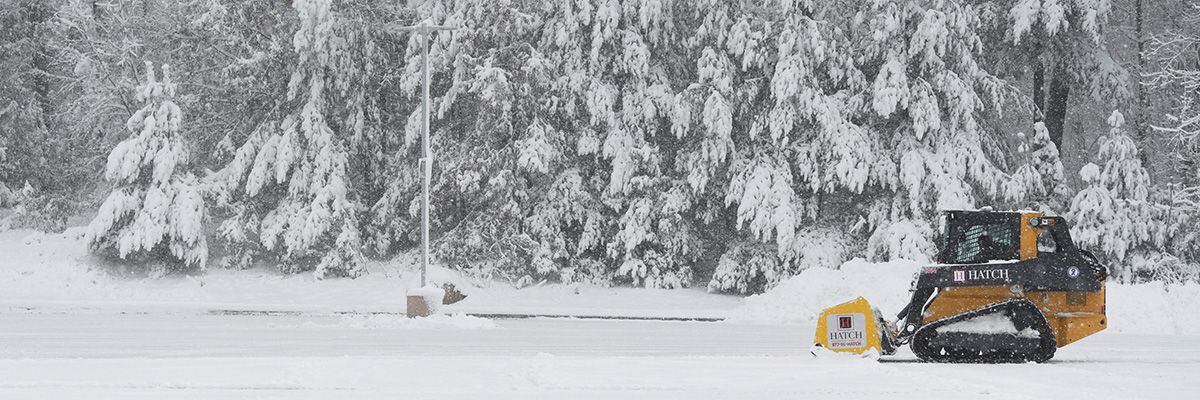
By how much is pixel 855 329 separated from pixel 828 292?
987 centimetres

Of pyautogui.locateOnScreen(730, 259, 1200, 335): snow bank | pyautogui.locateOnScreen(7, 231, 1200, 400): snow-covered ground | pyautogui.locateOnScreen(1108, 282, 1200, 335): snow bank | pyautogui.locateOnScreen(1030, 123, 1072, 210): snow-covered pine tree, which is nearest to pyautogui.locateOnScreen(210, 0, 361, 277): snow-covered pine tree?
pyautogui.locateOnScreen(7, 231, 1200, 400): snow-covered ground

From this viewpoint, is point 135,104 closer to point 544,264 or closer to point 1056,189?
point 544,264

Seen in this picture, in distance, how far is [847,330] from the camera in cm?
1299

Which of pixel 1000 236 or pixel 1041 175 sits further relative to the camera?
pixel 1041 175

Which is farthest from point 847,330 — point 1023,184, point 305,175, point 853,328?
point 305,175

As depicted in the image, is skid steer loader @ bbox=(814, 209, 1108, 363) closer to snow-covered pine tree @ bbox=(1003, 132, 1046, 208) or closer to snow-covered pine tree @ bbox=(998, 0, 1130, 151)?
snow-covered pine tree @ bbox=(1003, 132, 1046, 208)

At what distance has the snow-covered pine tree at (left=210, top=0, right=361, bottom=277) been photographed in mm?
31438

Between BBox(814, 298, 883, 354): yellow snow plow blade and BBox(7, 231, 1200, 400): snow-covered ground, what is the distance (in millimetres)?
359

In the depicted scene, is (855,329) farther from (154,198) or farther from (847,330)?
(154,198)

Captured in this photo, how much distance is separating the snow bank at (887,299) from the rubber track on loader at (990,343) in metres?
7.61

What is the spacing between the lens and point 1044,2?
29.6 metres

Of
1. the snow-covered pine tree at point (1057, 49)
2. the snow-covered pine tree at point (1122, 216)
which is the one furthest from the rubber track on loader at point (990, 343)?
the snow-covered pine tree at point (1057, 49)

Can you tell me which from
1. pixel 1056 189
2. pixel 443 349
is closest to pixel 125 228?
pixel 443 349

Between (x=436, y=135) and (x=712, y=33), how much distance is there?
26.2 ft
